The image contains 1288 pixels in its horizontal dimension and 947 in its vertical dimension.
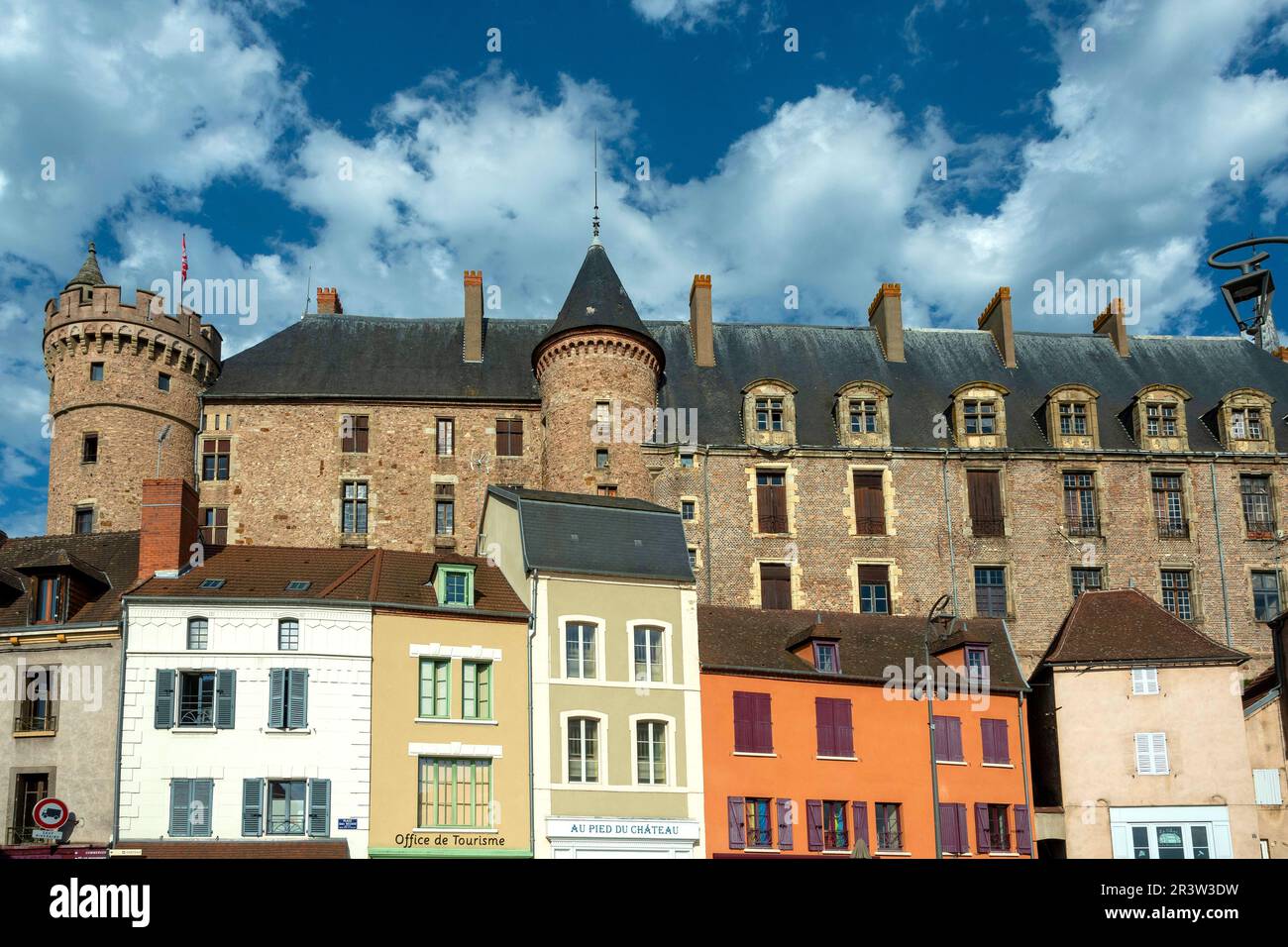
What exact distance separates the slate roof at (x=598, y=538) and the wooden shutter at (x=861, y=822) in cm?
684

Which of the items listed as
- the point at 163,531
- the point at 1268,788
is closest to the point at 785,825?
the point at 1268,788

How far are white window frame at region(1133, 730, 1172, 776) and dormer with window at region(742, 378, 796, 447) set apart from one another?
13954 mm

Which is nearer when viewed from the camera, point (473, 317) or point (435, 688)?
point (435, 688)

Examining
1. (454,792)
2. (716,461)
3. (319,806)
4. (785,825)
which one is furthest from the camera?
(716,461)

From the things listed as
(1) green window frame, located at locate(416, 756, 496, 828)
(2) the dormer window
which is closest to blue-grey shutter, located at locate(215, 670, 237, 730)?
(1) green window frame, located at locate(416, 756, 496, 828)

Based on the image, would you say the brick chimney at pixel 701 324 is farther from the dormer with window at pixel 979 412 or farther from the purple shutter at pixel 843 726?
the purple shutter at pixel 843 726

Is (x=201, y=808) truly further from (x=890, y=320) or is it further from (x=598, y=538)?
(x=890, y=320)

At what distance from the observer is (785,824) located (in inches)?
1238

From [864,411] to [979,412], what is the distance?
12.5 ft

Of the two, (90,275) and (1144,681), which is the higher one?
(90,275)

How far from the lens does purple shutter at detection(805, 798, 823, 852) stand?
31.5 meters

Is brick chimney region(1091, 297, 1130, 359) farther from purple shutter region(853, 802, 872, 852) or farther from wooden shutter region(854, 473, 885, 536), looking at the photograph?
purple shutter region(853, 802, 872, 852)

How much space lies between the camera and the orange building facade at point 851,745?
31.5 m

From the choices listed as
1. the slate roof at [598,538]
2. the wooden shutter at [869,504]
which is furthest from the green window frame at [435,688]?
the wooden shutter at [869,504]
